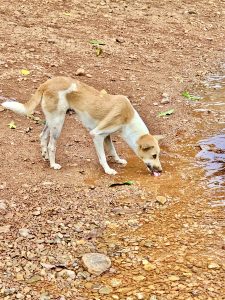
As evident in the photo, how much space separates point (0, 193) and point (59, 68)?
5329mm

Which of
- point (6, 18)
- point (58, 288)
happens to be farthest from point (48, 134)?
point (6, 18)

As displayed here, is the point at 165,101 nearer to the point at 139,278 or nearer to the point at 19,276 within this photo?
the point at 139,278

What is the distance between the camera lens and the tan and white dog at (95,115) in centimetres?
734

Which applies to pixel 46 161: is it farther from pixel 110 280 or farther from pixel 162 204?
pixel 110 280

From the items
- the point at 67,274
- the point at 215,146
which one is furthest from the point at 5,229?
the point at 215,146

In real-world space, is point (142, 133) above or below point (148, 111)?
above

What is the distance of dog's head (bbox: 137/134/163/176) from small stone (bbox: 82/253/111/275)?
2405 millimetres

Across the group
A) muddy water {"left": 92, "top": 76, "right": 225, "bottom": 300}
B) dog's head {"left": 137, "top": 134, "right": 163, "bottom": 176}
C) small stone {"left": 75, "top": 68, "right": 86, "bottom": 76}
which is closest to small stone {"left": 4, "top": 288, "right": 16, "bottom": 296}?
muddy water {"left": 92, "top": 76, "right": 225, "bottom": 300}

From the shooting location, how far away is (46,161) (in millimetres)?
7711

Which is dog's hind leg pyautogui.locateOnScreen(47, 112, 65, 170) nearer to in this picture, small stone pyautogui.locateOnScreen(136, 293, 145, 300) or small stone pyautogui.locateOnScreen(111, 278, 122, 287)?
small stone pyautogui.locateOnScreen(111, 278, 122, 287)

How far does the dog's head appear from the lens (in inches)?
294

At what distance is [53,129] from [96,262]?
273 cm

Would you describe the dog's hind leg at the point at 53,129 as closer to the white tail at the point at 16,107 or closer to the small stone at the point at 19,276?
the white tail at the point at 16,107

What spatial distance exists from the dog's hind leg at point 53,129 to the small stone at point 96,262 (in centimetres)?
241
